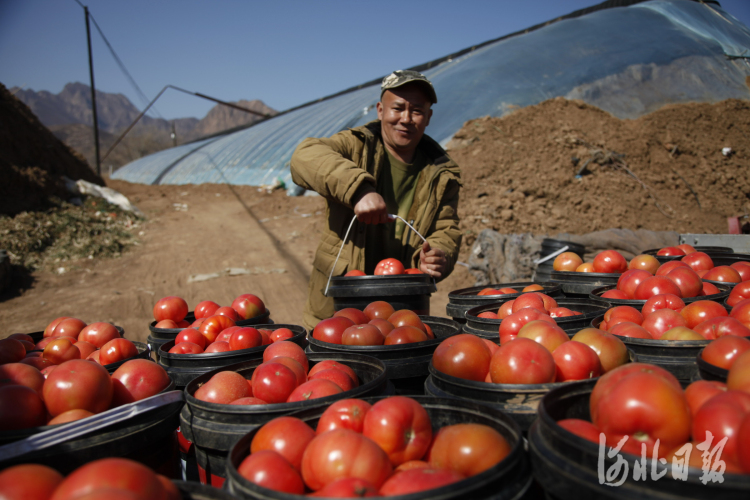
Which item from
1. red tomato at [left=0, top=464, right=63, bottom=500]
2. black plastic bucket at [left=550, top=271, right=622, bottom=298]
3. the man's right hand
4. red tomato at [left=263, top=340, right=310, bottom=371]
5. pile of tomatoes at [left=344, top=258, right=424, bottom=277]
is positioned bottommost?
black plastic bucket at [left=550, top=271, right=622, bottom=298]

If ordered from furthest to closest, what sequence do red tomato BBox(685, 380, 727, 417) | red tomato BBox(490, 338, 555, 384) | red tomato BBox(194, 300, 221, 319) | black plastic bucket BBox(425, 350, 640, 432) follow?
red tomato BBox(194, 300, 221, 319) → red tomato BBox(490, 338, 555, 384) → black plastic bucket BBox(425, 350, 640, 432) → red tomato BBox(685, 380, 727, 417)

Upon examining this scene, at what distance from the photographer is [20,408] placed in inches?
66.3

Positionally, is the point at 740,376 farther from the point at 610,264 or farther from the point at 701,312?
the point at 610,264

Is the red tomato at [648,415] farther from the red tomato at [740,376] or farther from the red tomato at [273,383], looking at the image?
the red tomato at [273,383]

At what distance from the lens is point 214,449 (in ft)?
5.59

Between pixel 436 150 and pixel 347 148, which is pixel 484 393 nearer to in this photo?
pixel 347 148

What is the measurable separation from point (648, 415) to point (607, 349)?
0.68 metres

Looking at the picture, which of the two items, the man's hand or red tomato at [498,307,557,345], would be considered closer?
red tomato at [498,307,557,345]

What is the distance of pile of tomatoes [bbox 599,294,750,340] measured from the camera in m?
2.02

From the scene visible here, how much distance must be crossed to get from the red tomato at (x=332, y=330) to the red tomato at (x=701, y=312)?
5.97 ft

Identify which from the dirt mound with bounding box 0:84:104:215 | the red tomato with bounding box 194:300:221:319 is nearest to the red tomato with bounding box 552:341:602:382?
the red tomato with bounding box 194:300:221:319

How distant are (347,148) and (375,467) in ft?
9.81

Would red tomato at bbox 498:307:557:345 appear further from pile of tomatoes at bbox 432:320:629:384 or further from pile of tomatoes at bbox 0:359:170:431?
pile of tomatoes at bbox 0:359:170:431

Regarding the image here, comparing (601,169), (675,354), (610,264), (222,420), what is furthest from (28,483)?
(601,169)
